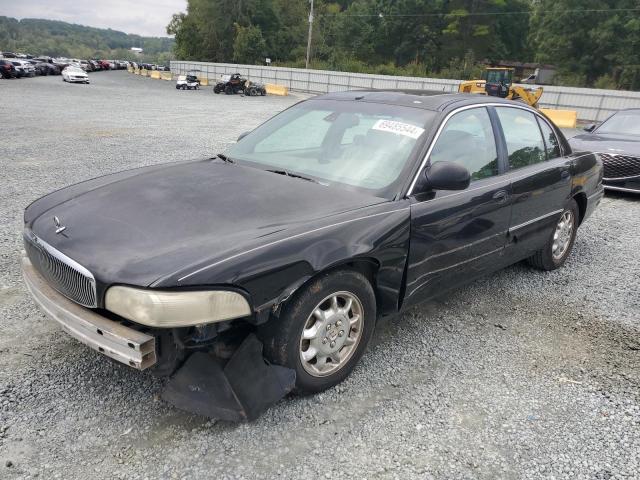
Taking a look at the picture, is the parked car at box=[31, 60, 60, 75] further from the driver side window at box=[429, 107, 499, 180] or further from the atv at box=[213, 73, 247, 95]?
the driver side window at box=[429, 107, 499, 180]

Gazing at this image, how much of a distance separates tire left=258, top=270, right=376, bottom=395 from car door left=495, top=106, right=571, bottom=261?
1.66 meters

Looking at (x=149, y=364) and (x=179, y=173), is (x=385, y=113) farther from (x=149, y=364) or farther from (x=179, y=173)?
(x=149, y=364)

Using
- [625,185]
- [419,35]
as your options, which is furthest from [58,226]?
[419,35]

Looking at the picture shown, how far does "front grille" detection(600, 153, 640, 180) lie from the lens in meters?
8.09

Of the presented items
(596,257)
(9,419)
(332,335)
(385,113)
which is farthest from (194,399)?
(596,257)

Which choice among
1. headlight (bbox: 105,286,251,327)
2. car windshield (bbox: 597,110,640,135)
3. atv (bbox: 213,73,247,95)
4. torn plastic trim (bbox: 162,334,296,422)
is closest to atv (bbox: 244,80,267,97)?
atv (bbox: 213,73,247,95)

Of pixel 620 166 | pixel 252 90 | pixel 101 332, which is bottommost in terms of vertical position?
pixel 252 90

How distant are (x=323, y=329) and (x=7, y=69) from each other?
1638 inches

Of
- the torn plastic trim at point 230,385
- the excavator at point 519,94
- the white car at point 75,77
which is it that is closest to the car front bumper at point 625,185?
the torn plastic trim at point 230,385

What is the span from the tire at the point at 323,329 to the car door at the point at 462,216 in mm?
417

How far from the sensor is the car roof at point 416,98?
3.61 metres

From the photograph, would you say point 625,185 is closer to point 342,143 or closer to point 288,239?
point 342,143

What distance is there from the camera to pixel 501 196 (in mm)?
3699

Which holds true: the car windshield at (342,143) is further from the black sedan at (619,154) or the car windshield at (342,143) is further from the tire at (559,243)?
the black sedan at (619,154)
